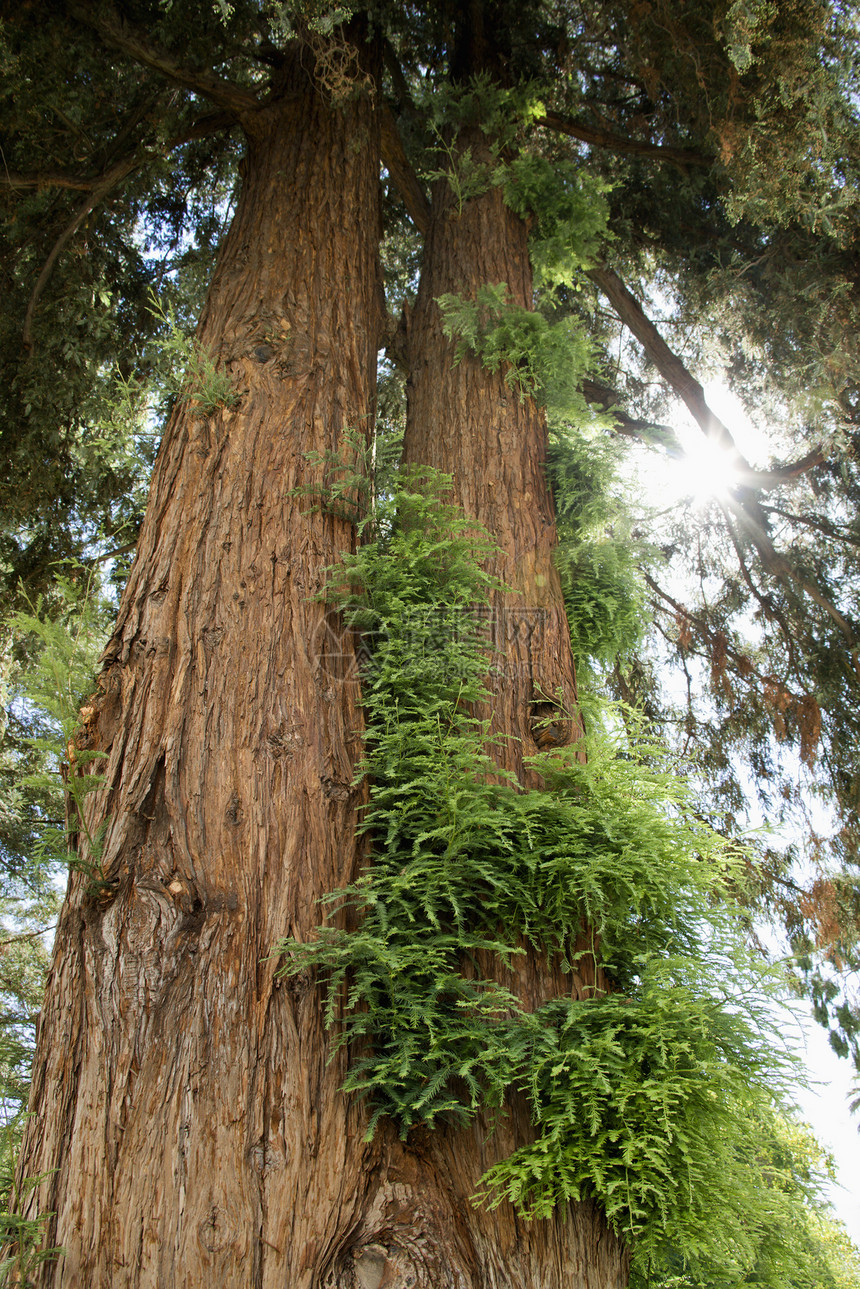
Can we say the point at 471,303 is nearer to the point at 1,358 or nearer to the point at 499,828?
the point at 499,828

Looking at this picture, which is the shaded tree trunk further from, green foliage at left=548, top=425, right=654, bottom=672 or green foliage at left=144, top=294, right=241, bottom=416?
green foliage at left=548, top=425, right=654, bottom=672

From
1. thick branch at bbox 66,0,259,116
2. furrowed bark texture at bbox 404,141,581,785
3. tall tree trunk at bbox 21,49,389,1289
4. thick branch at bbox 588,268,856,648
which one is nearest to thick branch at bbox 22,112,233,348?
thick branch at bbox 66,0,259,116

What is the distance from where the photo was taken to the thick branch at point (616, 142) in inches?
199

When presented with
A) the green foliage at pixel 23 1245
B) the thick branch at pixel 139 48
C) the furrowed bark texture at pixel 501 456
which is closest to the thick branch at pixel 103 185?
the thick branch at pixel 139 48

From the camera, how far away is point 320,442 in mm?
3059

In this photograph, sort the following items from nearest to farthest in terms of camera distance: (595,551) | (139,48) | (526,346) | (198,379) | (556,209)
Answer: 1. (198,379)
2. (595,551)
3. (526,346)
4. (139,48)
5. (556,209)

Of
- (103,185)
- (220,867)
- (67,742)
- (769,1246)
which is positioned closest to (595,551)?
(220,867)

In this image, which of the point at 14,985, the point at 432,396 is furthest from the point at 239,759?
the point at 14,985

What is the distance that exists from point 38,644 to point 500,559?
318 cm

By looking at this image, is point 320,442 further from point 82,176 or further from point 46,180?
point 82,176

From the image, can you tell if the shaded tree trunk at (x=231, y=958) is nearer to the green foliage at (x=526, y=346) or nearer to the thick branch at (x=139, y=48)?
the green foliage at (x=526, y=346)

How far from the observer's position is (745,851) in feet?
8.17

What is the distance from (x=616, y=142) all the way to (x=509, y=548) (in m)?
3.61

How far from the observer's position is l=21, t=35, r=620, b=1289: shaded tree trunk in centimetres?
184
